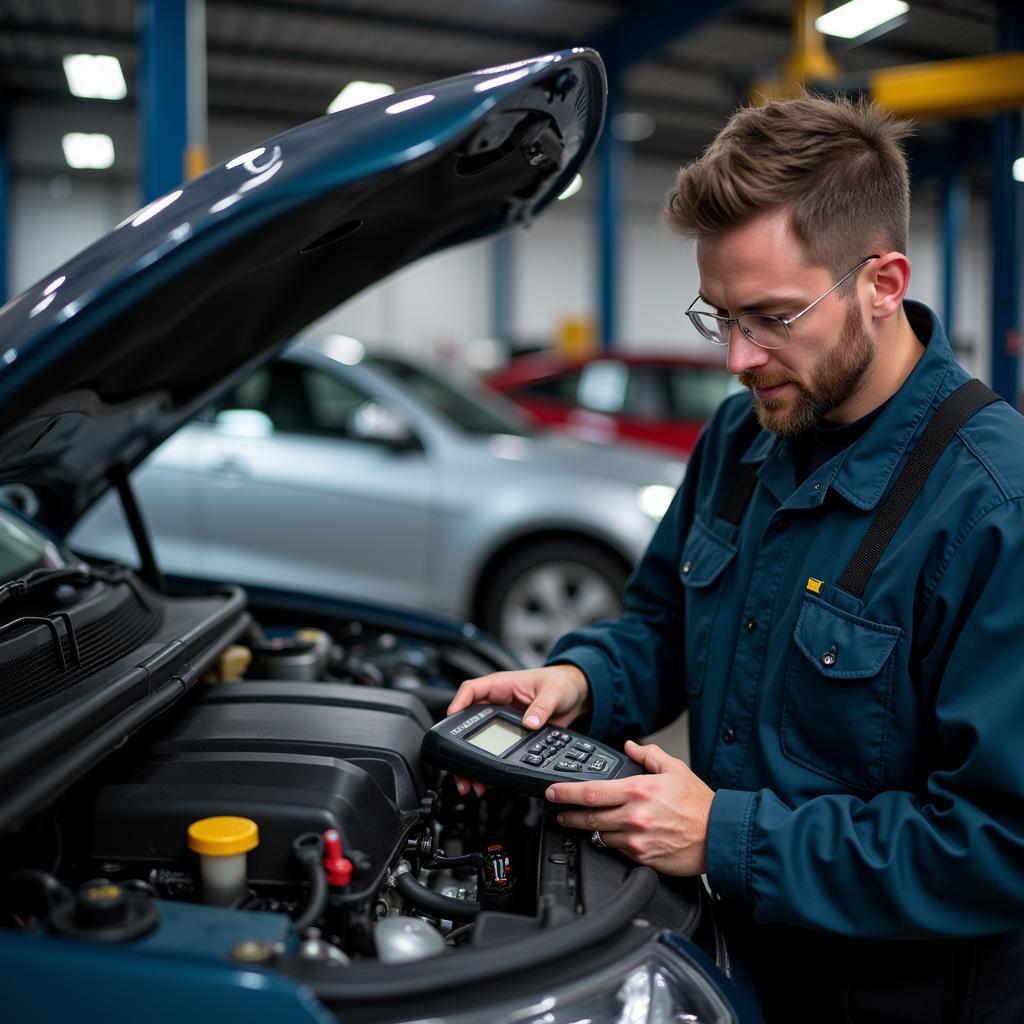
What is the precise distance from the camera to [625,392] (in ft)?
22.2

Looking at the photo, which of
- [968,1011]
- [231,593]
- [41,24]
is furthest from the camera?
[41,24]

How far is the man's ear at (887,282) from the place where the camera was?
1.31 metres

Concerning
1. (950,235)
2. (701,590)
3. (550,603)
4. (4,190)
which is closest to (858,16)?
(950,235)

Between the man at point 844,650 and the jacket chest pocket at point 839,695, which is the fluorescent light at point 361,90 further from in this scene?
the jacket chest pocket at point 839,695

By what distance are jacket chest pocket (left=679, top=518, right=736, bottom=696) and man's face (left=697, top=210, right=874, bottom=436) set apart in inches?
9.6

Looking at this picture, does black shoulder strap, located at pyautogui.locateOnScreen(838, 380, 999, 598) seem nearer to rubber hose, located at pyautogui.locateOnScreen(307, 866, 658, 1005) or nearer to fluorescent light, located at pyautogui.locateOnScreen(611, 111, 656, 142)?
rubber hose, located at pyautogui.locateOnScreen(307, 866, 658, 1005)

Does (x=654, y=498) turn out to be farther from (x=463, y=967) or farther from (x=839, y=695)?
(x=463, y=967)

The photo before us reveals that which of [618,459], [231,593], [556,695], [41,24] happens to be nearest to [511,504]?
[618,459]

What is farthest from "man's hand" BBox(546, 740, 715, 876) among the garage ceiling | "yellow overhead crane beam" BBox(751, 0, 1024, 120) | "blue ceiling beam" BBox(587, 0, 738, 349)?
the garage ceiling

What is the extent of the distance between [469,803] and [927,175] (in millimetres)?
13223

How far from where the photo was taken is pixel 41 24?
981 centimetres

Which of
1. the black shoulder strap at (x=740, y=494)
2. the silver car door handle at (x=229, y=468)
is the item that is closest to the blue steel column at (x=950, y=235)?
the silver car door handle at (x=229, y=468)

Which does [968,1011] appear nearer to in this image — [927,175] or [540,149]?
[540,149]

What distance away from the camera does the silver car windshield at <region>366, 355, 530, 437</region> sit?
4566mm
